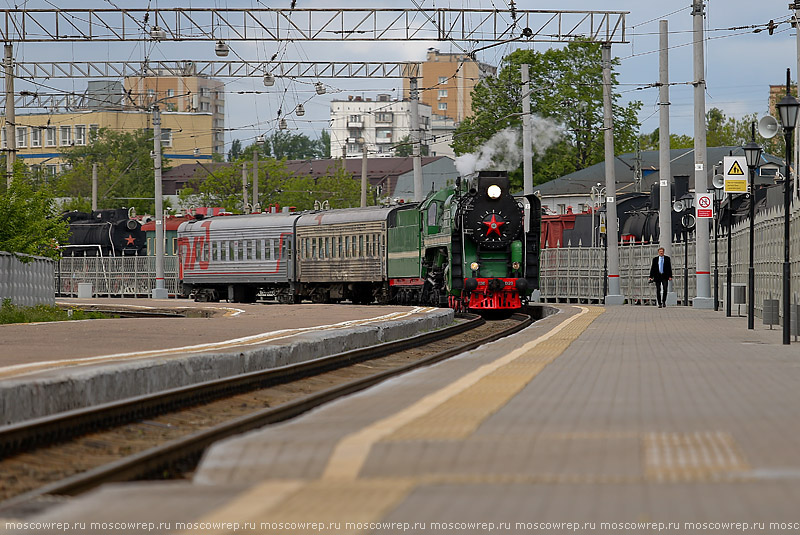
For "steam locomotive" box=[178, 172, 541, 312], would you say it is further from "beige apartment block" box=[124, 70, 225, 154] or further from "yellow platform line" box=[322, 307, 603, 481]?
"beige apartment block" box=[124, 70, 225, 154]

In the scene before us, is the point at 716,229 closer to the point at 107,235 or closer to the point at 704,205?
the point at 704,205

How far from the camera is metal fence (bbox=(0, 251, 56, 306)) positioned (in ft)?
97.7

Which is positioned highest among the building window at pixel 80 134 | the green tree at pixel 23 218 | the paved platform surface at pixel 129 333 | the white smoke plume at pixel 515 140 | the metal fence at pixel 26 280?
the building window at pixel 80 134

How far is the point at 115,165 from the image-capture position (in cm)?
13162

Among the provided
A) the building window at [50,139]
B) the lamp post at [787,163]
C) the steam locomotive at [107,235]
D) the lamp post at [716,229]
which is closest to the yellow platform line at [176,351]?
the lamp post at [787,163]

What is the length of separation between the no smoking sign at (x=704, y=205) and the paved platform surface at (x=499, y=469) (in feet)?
72.1

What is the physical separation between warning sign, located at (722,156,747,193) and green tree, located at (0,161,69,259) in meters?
17.8

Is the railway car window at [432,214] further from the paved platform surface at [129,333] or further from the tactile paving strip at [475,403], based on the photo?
the tactile paving strip at [475,403]

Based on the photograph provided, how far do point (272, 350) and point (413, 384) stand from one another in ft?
20.5

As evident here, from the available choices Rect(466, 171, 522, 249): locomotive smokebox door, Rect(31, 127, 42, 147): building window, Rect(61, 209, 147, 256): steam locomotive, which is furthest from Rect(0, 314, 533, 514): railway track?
Rect(31, 127, 42, 147): building window

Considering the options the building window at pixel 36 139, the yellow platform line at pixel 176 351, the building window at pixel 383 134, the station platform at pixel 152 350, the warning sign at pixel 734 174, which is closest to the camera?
the station platform at pixel 152 350

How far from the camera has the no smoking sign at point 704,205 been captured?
106 ft

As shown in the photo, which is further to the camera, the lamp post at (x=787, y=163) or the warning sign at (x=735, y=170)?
the warning sign at (x=735, y=170)

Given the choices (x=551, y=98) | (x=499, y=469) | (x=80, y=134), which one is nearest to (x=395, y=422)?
(x=499, y=469)
